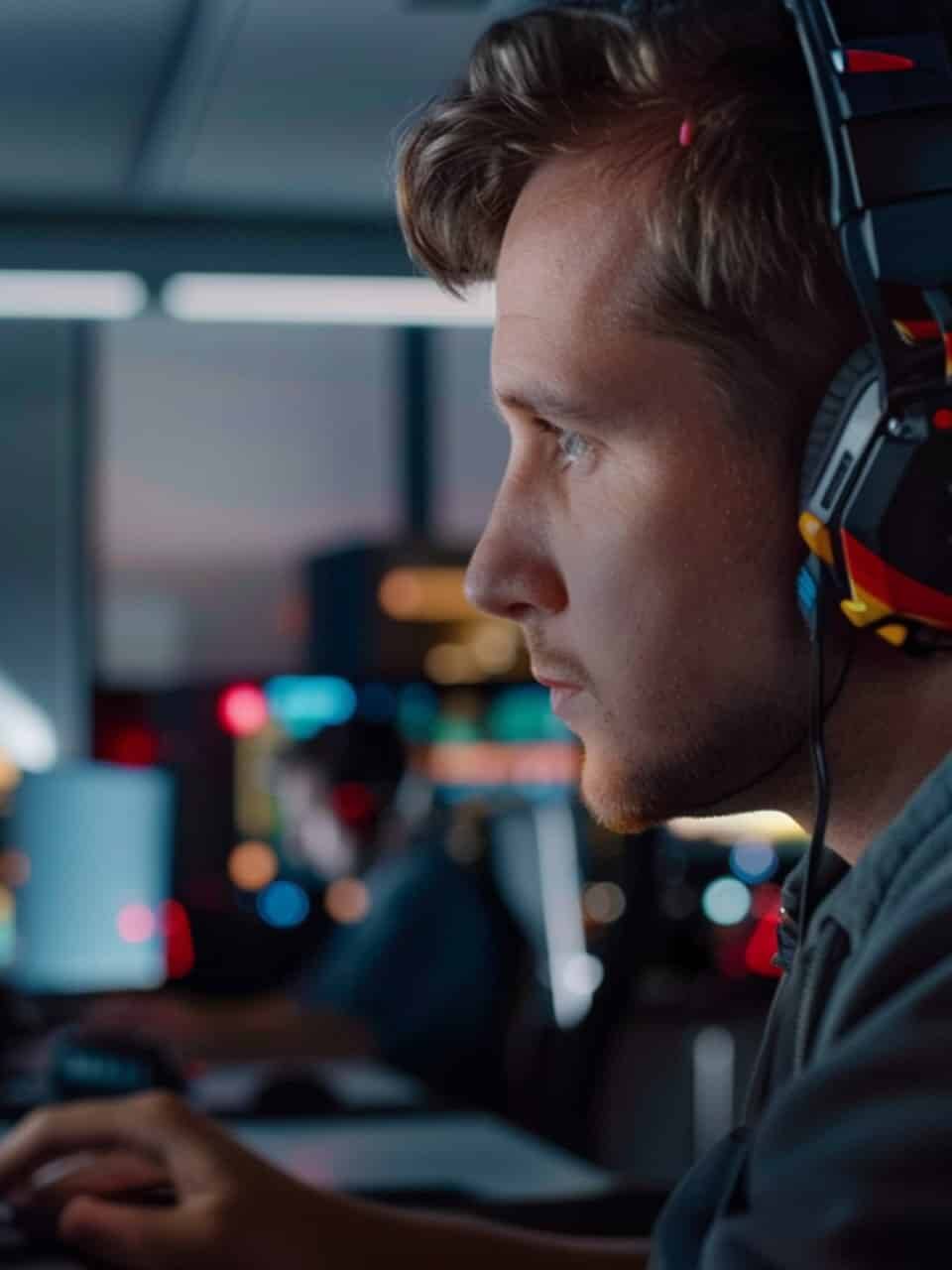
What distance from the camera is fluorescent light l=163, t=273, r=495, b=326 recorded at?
4.18 metres

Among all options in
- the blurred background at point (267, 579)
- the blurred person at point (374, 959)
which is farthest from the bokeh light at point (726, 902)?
the blurred person at point (374, 959)

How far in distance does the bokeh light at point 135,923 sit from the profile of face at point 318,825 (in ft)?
1.97

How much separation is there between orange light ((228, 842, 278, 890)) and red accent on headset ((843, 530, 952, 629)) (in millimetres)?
4021

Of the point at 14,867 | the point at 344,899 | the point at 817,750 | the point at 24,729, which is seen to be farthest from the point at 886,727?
the point at 24,729

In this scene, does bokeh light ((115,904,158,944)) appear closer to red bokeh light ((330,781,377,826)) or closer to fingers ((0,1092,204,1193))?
red bokeh light ((330,781,377,826))

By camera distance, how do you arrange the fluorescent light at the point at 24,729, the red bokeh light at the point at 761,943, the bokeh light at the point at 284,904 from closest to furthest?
the bokeh light at the point at 284,904
the red bokeh light at the point at 761,943
the fluorescent light at the point at 24,729

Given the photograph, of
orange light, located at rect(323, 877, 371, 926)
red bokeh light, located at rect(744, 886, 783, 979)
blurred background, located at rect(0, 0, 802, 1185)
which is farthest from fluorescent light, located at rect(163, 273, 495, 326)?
red bokeh light, located at rect(744, 886, 783, 979)

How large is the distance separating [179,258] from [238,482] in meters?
2.50

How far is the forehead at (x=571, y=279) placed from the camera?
84 cm

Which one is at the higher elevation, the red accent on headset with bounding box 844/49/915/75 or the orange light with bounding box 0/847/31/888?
the red accent on headset with bounding box 844/49/915/75

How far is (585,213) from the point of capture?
34.4 inches

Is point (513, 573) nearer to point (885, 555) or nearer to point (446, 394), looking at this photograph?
point (885, 555)

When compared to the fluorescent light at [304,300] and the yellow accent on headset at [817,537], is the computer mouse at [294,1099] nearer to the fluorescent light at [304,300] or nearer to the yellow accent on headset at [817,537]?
the yellow accent on headset at [817,537]

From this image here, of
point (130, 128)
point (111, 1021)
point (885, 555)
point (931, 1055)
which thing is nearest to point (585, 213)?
point (885, 555)
